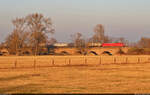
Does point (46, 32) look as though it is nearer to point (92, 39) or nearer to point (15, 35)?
point (15, 35)

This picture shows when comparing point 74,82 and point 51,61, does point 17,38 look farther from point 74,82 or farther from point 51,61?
point 74,82

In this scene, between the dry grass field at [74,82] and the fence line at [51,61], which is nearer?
the dry grass field at [74,82]

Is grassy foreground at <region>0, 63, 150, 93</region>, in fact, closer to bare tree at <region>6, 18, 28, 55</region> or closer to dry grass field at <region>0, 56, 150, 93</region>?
dry grass field at <region>0, 56, 150, 93</region>

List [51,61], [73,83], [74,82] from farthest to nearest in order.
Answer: [51,61]
[74,82]
[73,83]

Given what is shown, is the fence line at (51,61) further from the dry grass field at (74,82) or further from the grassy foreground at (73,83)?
the grassy foreground at (73,83)

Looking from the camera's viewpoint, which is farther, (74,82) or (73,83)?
(74,82)

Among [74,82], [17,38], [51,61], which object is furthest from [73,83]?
[17,38]

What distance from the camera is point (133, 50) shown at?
3506 inches

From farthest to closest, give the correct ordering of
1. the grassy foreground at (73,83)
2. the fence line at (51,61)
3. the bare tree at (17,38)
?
the bare tree at (17,38) → the fence line at (51,61) → the grassy foreground at (73,83)

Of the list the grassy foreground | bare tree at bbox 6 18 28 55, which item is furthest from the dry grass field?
bare tree at bbox 6 18 28 55

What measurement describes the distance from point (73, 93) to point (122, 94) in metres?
2.55

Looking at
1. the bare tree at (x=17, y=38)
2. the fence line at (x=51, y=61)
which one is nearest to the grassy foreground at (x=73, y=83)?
the fence line at (x=51, y=61)

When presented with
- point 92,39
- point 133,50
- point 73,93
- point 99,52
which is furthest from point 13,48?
point 73,93

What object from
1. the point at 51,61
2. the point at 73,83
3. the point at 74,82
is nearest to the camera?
the point at 73,83
